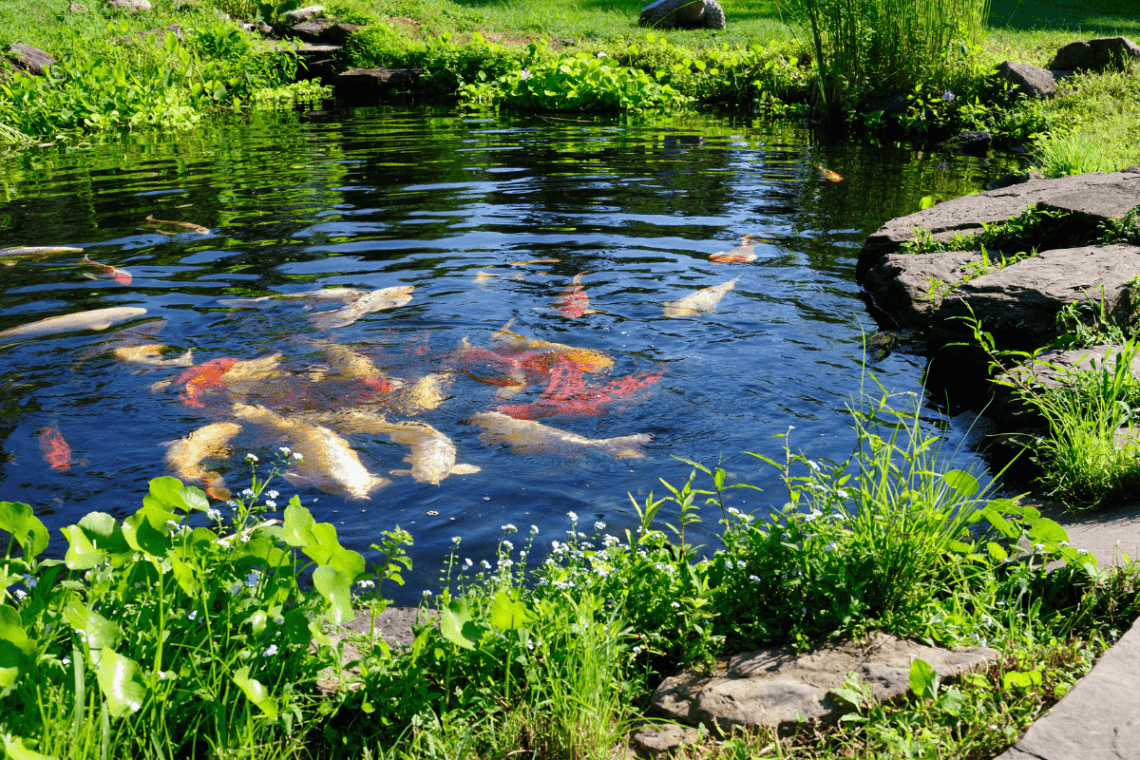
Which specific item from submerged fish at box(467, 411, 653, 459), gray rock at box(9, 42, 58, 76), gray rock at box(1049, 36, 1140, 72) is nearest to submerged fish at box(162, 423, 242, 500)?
submerged fish at box(467, 411, 653, 459)

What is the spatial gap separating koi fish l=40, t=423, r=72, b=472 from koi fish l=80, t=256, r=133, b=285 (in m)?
2.91

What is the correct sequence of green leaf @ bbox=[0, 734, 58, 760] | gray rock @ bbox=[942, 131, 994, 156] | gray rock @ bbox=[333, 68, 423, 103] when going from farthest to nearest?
gray rock @ bbox=[333, 68, 423, 103] → gray rock @ bbox=[942, 131, 994, 156] → green leaf @ bbox=[0, 734, 58, 760]

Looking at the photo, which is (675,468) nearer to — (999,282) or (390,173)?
(999,282)

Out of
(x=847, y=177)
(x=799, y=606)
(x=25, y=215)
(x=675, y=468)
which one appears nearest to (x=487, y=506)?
(x=675, y=468)

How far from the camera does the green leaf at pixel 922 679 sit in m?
2.47

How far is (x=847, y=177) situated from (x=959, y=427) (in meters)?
7.09

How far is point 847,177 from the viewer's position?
443 inches

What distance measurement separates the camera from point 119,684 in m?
2.19

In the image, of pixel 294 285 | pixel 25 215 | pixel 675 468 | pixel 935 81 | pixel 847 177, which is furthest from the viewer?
pixel 935 81

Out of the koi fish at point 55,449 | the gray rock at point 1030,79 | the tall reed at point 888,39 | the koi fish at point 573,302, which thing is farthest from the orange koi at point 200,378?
the gray rock at point 1030,79

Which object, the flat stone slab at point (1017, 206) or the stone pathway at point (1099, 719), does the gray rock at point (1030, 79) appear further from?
the stone pathway at point (1099, 719)

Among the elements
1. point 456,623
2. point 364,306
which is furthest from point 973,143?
point 456,623

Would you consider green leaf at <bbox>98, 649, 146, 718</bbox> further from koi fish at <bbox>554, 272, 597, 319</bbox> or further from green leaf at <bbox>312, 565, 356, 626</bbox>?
koi fish at <bbox>554, 272, 597, 319</bbox>

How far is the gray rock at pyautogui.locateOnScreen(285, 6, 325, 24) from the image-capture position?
22459mm
